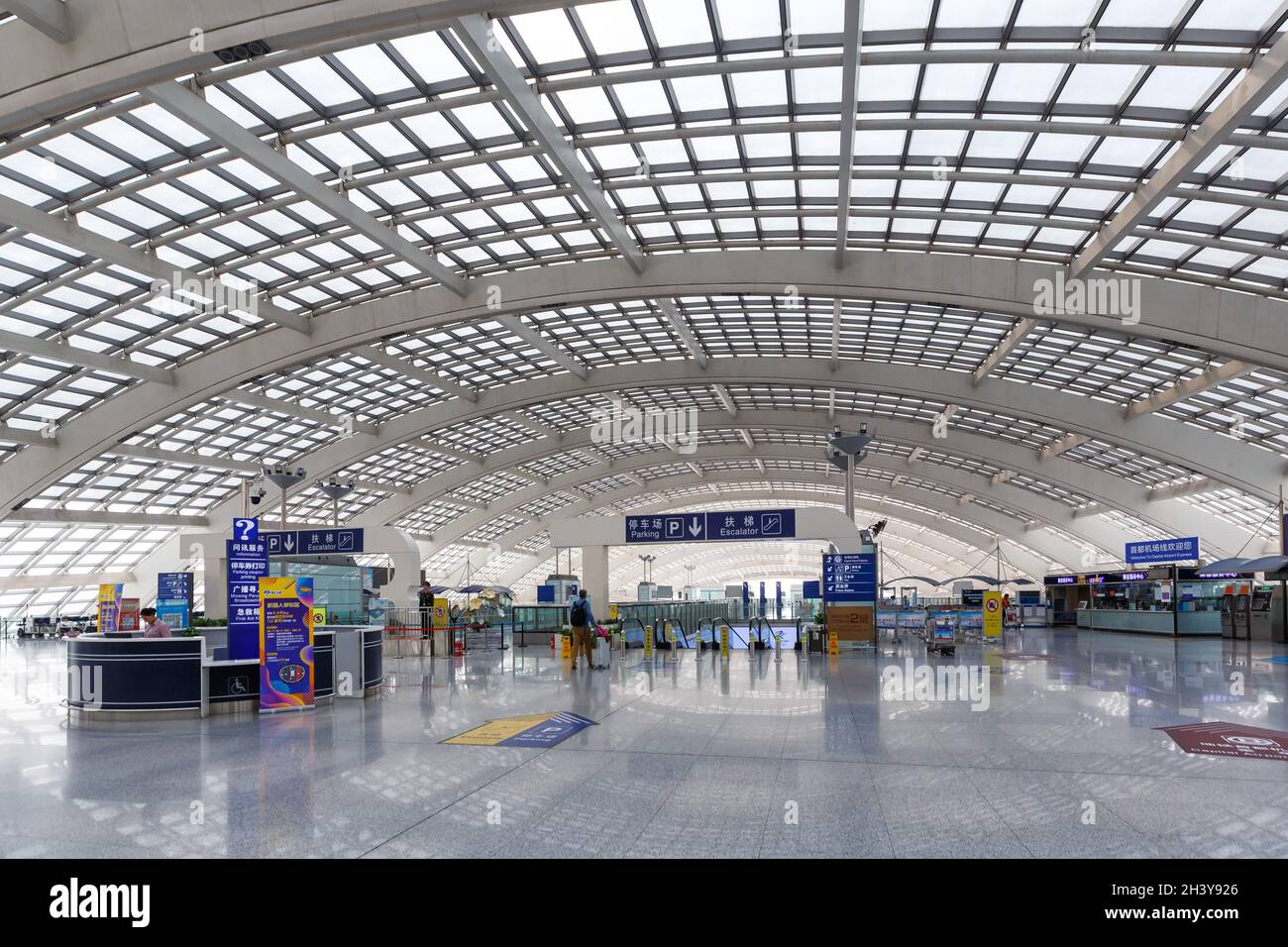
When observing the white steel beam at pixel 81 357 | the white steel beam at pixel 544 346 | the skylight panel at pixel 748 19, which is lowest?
the white steel beam at pixel 81 357

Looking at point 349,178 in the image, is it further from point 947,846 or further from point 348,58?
point 947,846

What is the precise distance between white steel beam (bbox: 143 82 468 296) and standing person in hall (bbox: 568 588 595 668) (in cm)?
1024

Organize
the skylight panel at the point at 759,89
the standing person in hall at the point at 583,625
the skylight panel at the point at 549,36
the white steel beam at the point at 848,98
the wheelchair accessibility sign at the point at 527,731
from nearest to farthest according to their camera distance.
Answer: the wheelchair accessibility sign at the point at 527,731, the white steel beam at the point at 848,98, the skylight panel at the point at 549,36, the skylight panel at the point at 759,89, the standing person in hall at the point at 583,625

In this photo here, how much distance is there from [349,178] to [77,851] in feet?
55.9

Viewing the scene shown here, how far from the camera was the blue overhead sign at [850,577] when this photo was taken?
2398 cm

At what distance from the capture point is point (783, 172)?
20094 millimetres

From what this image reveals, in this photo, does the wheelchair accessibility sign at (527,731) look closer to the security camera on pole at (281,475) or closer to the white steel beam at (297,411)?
the white steel beam at (297,411)

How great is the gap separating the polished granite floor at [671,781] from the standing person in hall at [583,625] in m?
3.70

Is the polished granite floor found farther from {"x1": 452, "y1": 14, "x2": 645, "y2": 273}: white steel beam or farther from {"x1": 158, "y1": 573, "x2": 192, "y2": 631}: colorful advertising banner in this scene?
{"x1": 158, "y1": 573, "x2": 192, "y2": 631}: colorful advertising banner

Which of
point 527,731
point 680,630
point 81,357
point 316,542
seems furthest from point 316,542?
point 527,731

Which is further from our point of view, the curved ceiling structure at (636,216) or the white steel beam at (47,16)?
the curved ceiling structure at (636,216)

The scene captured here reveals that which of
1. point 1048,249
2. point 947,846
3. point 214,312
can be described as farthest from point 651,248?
point 947,846

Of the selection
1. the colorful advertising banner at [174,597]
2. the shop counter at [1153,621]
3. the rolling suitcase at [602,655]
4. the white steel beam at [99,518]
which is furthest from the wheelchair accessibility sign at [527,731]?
the white steel beam at [99,518]
